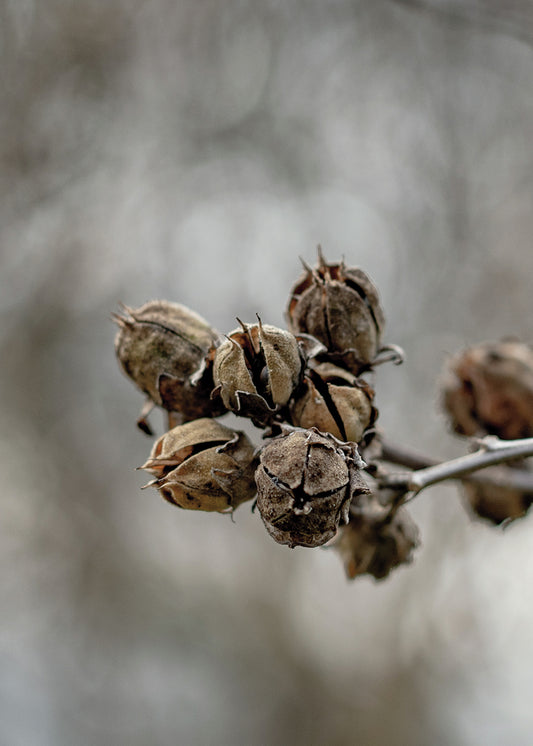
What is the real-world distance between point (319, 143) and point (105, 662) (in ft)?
36.1

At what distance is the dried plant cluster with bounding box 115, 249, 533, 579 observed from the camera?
1517 millimetres

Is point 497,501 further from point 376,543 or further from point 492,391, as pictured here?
point 376,543

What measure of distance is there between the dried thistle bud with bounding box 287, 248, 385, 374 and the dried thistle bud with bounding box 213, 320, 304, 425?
0.23 metres

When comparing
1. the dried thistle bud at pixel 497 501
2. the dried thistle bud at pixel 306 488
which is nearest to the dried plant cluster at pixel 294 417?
the dried thistle bud at pixel 306 488

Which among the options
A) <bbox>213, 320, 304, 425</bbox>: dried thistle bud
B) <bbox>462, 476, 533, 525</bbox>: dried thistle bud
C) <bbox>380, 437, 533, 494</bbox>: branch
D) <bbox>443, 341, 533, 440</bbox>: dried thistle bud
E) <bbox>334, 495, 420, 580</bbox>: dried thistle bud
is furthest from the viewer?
<bbox>443, 341, 533, 440</bbox>: dried thistle bud

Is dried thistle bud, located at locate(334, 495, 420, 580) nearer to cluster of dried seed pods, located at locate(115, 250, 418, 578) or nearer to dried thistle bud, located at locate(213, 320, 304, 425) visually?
cluster of dried seed pods, located at locate(115, 250, 418, 578)

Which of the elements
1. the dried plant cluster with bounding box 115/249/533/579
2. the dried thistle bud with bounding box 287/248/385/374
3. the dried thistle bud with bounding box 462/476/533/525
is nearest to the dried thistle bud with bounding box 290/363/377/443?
the dried plant cluster with bounding box 115/249/533/579

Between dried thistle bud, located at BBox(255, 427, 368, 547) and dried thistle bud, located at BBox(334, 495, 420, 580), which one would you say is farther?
dried thistle bud, located at BBox(334, 495, 420, 580)

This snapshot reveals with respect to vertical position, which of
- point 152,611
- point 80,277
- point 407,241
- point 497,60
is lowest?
point 152,611

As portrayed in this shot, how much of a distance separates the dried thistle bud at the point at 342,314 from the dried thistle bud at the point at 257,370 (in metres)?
0.23

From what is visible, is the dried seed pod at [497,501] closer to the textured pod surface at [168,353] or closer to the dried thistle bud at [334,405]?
the dried thistle bud at [334,405]

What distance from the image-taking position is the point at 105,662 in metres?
13.0

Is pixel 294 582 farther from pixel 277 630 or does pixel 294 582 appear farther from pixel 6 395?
pixel 6 395

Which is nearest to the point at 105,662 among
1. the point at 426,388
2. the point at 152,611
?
the point at 152,611
